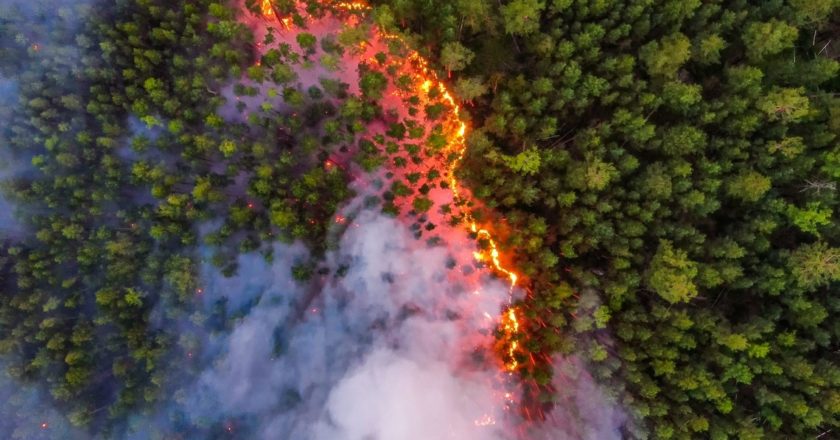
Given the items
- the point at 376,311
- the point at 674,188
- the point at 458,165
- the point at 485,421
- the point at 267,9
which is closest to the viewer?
the point at 674,188

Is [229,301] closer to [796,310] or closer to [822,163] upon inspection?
[796,310]

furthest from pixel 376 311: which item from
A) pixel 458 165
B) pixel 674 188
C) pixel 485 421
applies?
pixel 674 188

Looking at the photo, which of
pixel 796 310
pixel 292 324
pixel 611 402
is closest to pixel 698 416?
pixel 611 402

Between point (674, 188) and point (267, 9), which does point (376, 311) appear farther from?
point (267, 9)

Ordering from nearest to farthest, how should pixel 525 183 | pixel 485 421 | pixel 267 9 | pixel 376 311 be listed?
pixel 525 183 < pixel 485 421 < pixel 376 311 < pixel 267 9

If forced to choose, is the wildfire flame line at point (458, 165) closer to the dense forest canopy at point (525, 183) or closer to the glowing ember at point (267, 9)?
the glowing ember at point (267, 9)
